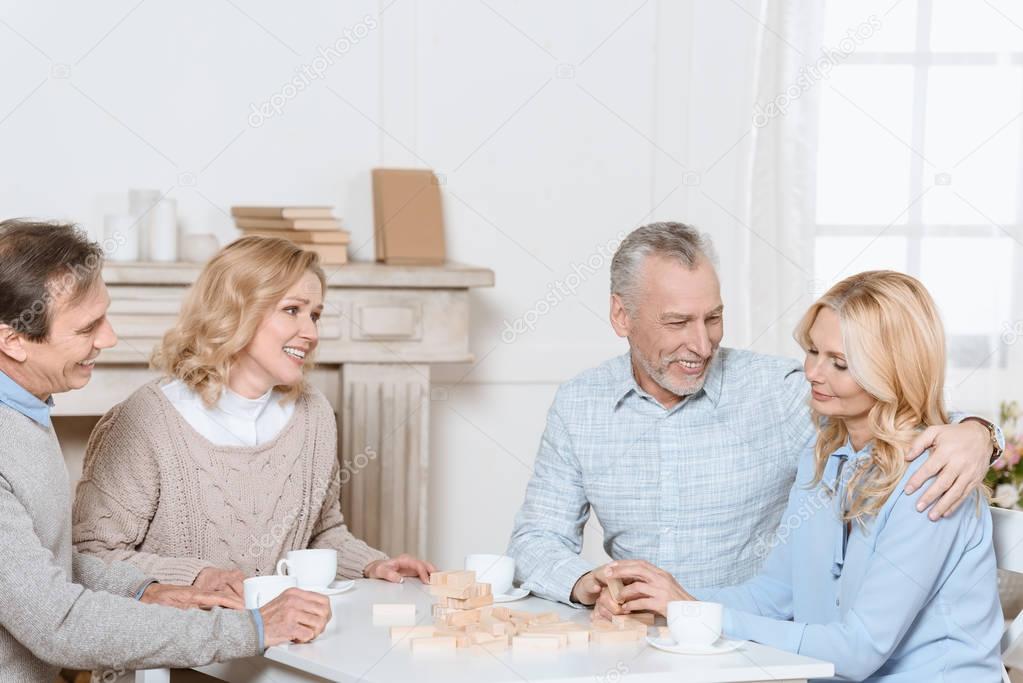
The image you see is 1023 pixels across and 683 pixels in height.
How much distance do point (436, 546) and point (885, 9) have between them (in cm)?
241

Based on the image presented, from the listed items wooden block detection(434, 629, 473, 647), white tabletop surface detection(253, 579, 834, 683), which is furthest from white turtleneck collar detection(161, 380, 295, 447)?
wooden block detection(434, 629, 473, 647)

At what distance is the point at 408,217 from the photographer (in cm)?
386

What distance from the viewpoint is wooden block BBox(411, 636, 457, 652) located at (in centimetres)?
192

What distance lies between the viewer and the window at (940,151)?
4.27 m

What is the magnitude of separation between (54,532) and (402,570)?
747mm

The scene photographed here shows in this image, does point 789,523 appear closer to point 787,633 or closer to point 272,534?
point 787,633

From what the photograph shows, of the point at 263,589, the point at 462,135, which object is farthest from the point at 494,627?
the point at 462,135

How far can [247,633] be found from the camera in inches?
76.5

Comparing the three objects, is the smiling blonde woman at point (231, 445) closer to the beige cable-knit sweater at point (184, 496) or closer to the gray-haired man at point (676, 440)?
the beige cable-knit sweater at point (184, 496)

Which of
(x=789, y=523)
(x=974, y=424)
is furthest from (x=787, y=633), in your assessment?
(x=974, y=424)

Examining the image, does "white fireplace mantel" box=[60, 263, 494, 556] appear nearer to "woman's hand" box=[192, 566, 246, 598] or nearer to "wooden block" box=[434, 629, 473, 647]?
"woman's hand" box=[192, 566, 246, 598]

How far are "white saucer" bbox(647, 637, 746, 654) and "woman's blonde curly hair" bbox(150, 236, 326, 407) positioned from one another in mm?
1252

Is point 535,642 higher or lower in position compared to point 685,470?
lower

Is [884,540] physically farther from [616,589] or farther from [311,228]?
[311,228]
